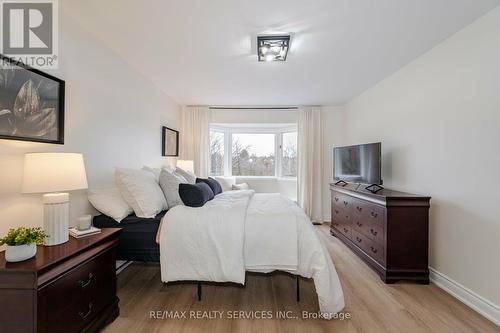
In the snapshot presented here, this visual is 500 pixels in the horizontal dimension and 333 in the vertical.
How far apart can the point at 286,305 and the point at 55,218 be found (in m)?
1.85

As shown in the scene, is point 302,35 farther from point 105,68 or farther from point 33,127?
point 33,127

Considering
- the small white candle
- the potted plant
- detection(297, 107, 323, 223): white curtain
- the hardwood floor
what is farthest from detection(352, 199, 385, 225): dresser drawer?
the potted plant

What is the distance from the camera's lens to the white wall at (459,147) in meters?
1.75

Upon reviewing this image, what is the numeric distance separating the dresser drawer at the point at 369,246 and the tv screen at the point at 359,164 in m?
0.72

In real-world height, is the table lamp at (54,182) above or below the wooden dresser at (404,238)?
above

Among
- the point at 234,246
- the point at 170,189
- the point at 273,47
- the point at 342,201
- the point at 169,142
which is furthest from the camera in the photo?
the point at 169,142

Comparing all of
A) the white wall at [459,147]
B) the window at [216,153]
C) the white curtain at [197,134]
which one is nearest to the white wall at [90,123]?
the white curtain at [197,134]

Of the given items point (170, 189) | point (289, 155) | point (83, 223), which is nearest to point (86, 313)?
point (83, 223)

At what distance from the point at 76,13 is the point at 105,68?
0.53 metres

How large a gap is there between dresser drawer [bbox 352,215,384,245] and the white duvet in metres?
0.93

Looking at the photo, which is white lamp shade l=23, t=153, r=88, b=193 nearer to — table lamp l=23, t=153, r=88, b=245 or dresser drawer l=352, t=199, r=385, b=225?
table lamp l=23, t=153, r=88, b=245

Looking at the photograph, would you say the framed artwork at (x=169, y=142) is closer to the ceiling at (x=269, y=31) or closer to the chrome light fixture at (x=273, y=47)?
the ceiling at (x=269, y=31)

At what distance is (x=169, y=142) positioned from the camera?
393 centimetres

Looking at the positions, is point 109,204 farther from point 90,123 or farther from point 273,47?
point 273,47
